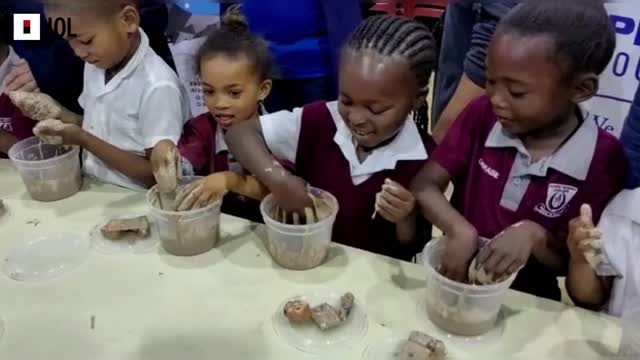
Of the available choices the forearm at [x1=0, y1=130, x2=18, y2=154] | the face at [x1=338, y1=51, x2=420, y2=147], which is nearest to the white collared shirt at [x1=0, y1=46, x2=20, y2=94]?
the forearm at [x1=0, y1=130, x2=18, y2=154]

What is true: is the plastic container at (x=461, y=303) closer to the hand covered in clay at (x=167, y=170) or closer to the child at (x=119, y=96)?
the hand covered in clay at (x=167, y=170)

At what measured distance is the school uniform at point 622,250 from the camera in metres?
0.85

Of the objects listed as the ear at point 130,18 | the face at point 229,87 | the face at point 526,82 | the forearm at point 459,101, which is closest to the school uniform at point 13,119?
the ear at point 130,18

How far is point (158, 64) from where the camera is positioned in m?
1.26

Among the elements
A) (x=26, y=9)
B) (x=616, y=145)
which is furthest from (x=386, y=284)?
(x=26, y=9)

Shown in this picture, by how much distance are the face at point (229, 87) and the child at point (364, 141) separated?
5.2 inches

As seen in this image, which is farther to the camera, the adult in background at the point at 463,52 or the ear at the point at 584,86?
the adult in background at the point at 463,52

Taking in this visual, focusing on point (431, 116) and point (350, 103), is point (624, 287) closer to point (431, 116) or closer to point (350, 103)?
point (350, 103)

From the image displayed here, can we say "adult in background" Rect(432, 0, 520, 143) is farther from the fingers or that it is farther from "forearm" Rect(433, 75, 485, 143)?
the fingers

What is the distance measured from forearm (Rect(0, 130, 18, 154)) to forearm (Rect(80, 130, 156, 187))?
10.9 inches

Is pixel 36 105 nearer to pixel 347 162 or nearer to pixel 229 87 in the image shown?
pixel 229 87

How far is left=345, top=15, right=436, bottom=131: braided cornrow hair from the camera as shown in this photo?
0.97 metres

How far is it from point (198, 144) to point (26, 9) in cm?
53

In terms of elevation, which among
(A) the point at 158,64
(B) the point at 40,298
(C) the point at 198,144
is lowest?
(B) the point at 40,298
